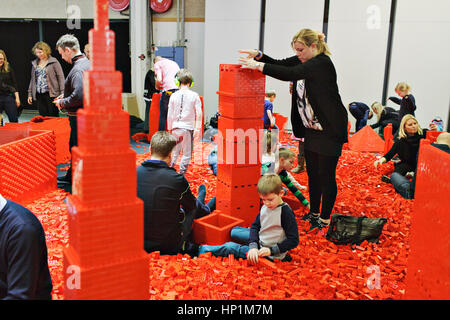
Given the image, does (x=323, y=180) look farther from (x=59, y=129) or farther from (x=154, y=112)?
(x=154, y=112)

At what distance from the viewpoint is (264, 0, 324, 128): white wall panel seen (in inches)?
401

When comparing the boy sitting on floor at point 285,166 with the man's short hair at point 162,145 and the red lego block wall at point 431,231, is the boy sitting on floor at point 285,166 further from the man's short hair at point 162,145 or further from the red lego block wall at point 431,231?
the red lego block wall at point 431,231

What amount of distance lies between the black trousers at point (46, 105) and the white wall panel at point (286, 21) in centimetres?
545

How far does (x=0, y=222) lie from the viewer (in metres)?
1.83

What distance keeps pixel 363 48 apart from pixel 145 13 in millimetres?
5573

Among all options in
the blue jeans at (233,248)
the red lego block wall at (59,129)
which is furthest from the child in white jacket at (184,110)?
the blue jeans at (233,248)

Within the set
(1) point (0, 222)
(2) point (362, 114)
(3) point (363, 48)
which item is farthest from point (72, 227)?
(3) point (363, 48)

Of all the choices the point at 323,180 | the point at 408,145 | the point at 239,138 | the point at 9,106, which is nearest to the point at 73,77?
the point at 239,138

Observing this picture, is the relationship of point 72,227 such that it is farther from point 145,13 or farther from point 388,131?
point 145,13

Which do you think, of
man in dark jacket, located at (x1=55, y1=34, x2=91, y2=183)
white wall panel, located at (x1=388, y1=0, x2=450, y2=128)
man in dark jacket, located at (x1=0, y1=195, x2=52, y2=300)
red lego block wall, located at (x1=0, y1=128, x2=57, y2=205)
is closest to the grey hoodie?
red lego block wall, located at (x1=0, y1=128, x2=57, y2=205)

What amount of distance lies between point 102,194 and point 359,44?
32.0 ft

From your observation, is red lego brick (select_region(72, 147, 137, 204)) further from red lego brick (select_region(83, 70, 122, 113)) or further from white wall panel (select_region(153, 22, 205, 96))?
white wall panel (select_region(153, 22, 205, 96))

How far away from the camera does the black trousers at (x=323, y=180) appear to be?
385 cm

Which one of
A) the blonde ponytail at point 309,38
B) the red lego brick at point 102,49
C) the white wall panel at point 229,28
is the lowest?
the red lego brick at point 102,49
